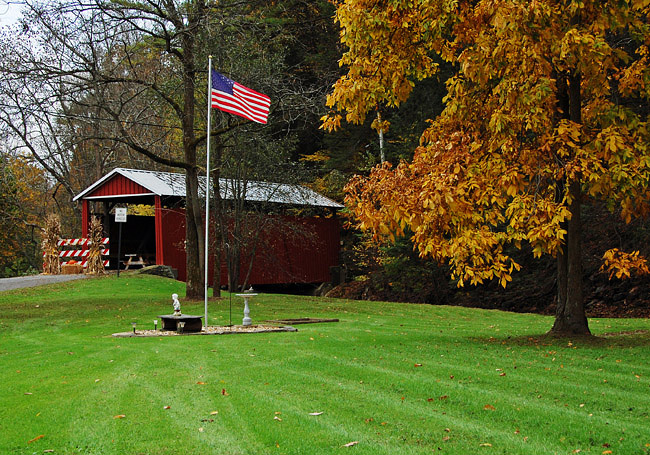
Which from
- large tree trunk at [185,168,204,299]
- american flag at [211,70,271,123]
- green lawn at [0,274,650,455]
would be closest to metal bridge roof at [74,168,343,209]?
large tree trunk at [185,168,204,299]

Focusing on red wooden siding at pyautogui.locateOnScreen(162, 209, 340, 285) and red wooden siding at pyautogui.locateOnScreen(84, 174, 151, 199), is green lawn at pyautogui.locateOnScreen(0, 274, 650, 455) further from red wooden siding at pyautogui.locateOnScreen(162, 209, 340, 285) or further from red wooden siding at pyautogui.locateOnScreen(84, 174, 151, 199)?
red wooden siding at pyautogui.locateOnScreen(84, 174, 151, 199)

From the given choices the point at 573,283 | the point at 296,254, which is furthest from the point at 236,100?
the point at 296,254

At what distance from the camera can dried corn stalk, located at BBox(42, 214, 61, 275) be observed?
26859 millimetres

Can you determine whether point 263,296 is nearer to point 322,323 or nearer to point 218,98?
point 322,323

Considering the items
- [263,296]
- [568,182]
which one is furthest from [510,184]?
[263,296]

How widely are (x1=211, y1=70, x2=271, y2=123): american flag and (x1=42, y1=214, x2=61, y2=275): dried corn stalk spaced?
15.5 m

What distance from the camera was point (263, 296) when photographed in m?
22.4

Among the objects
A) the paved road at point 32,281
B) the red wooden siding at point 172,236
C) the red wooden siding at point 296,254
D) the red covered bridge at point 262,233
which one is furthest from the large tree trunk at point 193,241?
the red wooden siding at point 296,254

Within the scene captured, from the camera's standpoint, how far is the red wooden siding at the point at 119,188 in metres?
26.7

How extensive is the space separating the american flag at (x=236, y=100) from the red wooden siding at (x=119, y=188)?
43.2 ft

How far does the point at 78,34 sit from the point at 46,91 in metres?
1.57

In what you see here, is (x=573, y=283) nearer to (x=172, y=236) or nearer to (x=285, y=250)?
(x=172, y=236)

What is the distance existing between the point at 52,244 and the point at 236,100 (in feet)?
53.7

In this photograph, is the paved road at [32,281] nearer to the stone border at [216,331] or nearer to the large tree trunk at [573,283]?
the stone border at [216,331]
